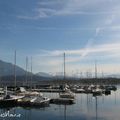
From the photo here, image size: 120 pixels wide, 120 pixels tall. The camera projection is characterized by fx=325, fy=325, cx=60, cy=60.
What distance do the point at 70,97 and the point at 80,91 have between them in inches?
1077

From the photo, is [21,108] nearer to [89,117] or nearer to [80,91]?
[89,117]

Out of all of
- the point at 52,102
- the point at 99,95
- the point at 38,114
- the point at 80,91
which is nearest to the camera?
the point at 38,114

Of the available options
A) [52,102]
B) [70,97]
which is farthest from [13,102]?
[70,97]

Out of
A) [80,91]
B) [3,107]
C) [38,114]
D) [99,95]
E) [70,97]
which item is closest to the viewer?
[38,114]

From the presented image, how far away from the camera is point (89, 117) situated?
43031 mm

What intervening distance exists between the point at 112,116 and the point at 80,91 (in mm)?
45753

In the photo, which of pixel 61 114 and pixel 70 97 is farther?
pixel 70 97

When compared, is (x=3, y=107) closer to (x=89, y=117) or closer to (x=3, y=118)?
(x=3, y=118)

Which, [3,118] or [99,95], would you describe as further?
[99,95]

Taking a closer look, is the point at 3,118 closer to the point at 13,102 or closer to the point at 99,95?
the point at 13,102

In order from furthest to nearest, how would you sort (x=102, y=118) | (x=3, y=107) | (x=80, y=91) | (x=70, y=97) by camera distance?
(x=80, y=91), (x=70, y=97), (x=3, y=107), (x=102, y=118)

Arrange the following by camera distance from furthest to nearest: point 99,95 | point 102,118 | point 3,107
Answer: point 99,95
point 3,107
point 102,118

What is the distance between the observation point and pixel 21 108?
50.6m

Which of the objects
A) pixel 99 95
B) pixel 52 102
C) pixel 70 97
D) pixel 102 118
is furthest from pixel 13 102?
pixel 99 95
